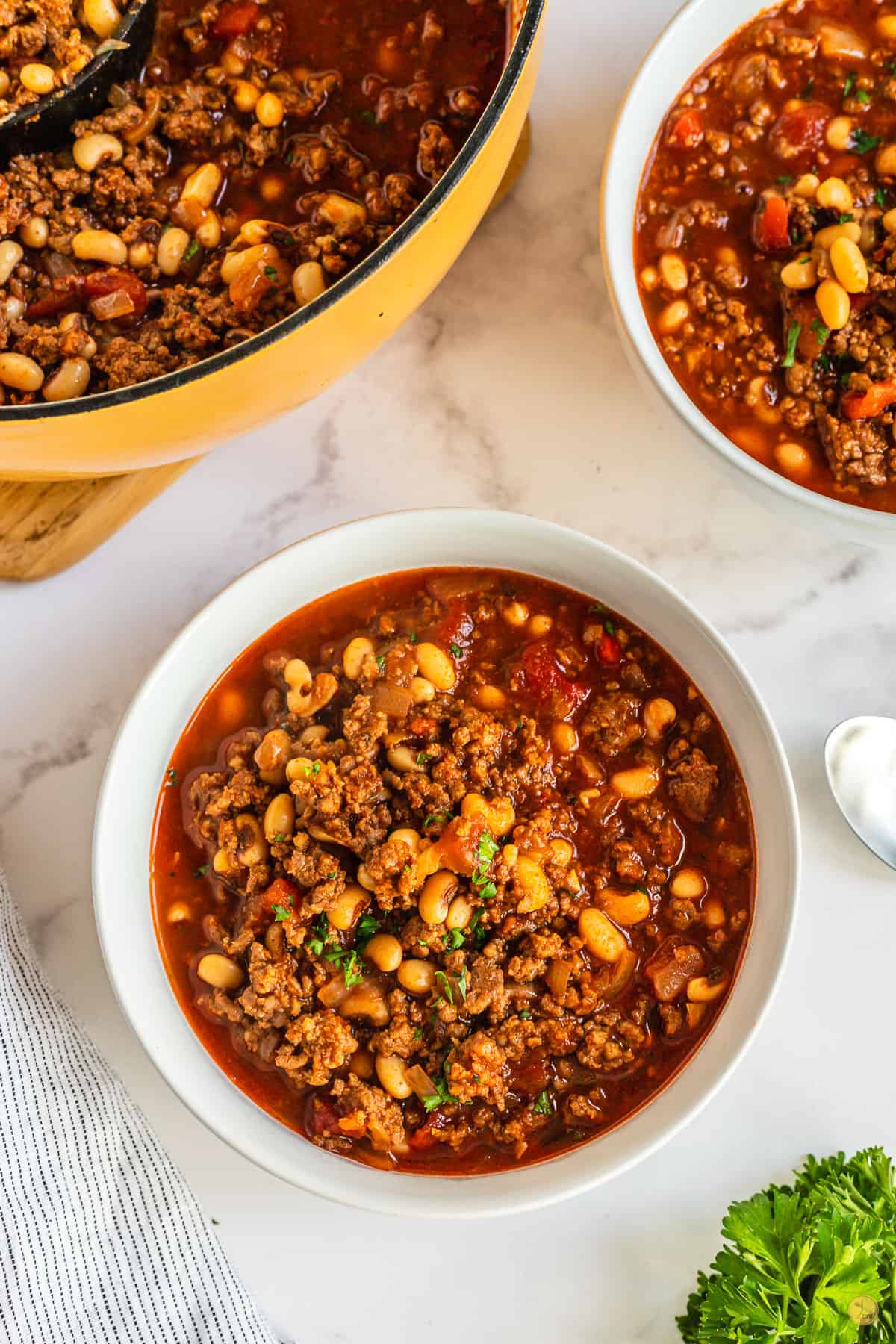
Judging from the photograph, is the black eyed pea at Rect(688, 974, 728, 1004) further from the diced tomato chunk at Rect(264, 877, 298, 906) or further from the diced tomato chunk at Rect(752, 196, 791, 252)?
the diced tomato chunk at Rect(752, 196, 791, 252)

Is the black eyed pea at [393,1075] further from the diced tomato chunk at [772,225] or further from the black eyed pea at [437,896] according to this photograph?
the diced tomato chunk at [772,225]

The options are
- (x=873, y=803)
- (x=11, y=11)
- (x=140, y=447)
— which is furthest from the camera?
(x=873, y=803)

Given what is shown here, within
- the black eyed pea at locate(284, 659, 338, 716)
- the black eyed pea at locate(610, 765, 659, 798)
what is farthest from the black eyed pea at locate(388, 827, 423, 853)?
the black eyed pea at locate(610, 765, 659, 798)

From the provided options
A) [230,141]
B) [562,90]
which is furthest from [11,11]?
[562,90]

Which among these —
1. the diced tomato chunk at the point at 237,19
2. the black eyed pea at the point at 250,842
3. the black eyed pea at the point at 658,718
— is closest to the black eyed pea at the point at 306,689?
the black eyed pea at the point at 250,842

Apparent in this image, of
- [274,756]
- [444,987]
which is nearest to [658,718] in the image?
[444,987]

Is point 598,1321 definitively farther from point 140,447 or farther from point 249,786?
point 140,447
